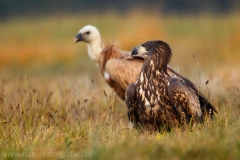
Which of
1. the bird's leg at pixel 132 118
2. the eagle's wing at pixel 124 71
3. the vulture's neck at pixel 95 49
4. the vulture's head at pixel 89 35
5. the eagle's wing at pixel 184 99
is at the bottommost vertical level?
the bird's leg at pixel 132 118

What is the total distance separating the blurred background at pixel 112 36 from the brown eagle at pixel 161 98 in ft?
15.7

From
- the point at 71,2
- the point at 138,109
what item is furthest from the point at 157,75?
the point at 71,2

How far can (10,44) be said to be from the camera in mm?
17703

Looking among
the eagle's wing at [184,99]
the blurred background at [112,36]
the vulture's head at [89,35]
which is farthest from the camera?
the blurred background at [112,36]

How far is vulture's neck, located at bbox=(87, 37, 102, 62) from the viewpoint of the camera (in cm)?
891

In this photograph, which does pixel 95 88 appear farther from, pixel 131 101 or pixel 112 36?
pixel 112 36

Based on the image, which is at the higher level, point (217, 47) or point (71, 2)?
point (71, 2)

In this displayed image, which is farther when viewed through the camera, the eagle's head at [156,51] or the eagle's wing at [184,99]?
the eagle's head at [156,51]

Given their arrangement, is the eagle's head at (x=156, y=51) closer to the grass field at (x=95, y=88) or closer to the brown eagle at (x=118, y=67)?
the grass field at (x=95, y=88)

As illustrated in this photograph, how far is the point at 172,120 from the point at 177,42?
10.7m

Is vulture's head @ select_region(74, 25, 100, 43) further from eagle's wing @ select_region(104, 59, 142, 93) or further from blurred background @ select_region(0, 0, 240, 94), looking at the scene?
blurred background @ select_region(0, 0, 240, 94)

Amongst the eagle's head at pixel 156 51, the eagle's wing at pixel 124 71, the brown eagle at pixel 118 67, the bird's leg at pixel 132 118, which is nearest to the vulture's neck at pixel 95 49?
the brown eagle at pixel 118 67

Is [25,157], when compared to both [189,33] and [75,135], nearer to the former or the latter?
[75,135]

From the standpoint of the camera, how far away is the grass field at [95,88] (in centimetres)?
496
